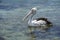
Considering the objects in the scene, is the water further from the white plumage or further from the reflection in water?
the white plumage

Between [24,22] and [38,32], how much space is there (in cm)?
123

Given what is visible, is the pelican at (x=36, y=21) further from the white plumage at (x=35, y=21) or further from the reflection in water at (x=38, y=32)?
the reflection in water at (x=38, y=32)

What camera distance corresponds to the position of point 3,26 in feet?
42.1

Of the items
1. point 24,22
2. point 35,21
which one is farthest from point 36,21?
point 24,22

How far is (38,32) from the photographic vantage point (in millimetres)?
12281

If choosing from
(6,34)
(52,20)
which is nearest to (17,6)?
(52,20)

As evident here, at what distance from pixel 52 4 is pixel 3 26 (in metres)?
3.86

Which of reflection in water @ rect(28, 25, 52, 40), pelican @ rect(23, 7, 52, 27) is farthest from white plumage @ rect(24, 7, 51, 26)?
reflection in water @ rect(28, 25, 52, 40)

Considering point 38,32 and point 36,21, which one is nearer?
point 38,32

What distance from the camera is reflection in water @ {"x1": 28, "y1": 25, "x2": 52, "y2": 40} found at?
1192 centimetres

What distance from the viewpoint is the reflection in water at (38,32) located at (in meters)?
11.9

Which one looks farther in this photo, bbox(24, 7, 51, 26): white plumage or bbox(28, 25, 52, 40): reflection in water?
bbox(24, 7, 51, 26): white plumage

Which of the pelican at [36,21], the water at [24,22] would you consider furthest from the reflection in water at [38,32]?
the pelican at [36,21]

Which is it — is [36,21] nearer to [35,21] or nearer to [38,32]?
[35,21]
